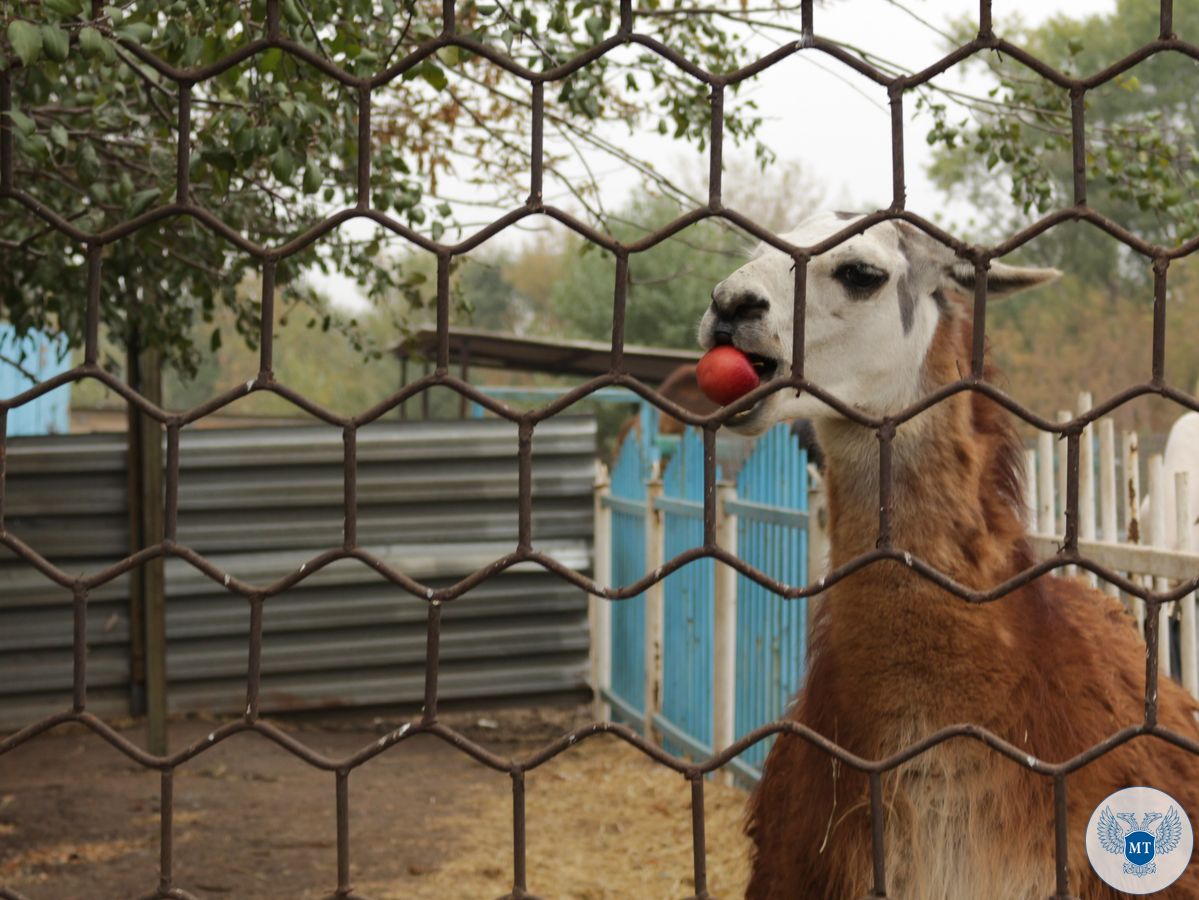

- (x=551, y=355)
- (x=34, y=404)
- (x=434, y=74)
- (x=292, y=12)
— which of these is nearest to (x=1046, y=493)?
(x=434, y=74)

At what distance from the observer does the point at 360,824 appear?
6434 millimetres

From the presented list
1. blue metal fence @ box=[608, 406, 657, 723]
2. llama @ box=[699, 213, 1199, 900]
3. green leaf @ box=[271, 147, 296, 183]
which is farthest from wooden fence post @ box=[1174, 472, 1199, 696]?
blue metal fence @ box=[608, 406, 657, 723]

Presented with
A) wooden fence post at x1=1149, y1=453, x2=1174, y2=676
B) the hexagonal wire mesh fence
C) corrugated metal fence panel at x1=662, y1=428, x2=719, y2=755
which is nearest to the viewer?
the hexagonal wire mesh fence

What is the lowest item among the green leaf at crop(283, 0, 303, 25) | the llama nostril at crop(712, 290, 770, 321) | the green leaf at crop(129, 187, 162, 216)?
the llama nostril at crop(712, 290, 770, 321)

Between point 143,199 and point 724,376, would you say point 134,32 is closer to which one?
point 143,199

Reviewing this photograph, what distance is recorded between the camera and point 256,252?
174cm

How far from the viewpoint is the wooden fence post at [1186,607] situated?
4.21 meters

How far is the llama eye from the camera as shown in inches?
115

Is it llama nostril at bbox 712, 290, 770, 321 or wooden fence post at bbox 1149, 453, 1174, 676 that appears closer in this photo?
llama nostril at bbox 712, 290, 770, 321

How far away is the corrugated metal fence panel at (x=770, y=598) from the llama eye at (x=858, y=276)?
3281 mm

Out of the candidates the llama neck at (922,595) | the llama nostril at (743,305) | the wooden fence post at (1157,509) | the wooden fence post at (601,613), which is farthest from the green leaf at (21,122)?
the wooden fence post at (601,613)

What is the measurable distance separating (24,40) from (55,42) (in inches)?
2.1

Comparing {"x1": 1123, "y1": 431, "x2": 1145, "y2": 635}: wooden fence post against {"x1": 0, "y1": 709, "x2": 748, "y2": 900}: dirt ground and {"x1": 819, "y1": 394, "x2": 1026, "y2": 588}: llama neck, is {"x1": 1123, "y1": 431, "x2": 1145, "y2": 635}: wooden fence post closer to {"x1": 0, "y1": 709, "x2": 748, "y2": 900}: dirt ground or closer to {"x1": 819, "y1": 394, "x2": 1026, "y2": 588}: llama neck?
Result: {"x1": 0, "y1": 709, "x2": 748, "y2": 900}: dirt ground

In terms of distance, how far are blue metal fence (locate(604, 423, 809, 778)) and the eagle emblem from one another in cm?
354
